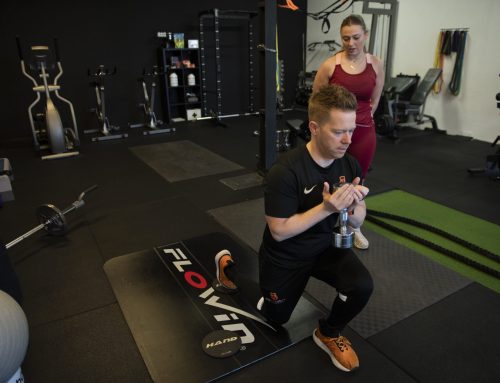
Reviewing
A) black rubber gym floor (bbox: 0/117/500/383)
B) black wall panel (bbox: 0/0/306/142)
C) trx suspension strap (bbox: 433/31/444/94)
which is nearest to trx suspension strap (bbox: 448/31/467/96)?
trx suspension strap (bbox: 433/31/444/94)

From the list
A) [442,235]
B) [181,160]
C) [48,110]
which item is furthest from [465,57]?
[48,110]

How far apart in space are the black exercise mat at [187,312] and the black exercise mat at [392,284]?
0.19m

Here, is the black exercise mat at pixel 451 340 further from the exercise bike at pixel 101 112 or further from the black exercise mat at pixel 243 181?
the exercise bike at pixel 101 112

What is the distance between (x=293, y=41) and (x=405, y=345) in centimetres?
738

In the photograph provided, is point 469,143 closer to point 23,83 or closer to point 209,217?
point 209,217

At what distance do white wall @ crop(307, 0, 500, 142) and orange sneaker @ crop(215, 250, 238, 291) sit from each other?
15.9ft

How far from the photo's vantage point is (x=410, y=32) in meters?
5.95

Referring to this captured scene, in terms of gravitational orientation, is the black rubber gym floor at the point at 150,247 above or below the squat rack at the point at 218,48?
below

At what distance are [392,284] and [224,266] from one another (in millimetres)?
961

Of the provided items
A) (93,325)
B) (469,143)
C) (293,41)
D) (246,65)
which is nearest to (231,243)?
(93,325)

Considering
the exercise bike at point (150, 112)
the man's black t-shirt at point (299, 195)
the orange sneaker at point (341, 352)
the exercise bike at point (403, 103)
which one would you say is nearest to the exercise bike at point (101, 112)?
the exercise bike at point (150, 112)

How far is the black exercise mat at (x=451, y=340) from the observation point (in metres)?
1.56

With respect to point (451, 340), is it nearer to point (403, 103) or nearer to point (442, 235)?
point (442, 235)

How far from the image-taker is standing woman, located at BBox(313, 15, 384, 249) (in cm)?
210
